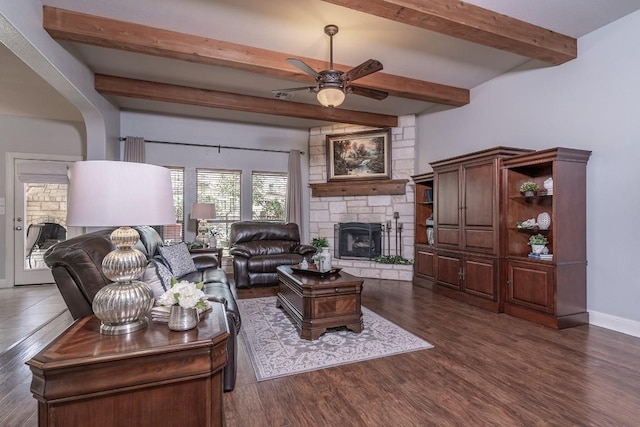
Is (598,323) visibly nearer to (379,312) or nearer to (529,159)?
(529,159)

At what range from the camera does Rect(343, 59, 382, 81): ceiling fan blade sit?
3.02m

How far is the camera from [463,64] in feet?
13.6

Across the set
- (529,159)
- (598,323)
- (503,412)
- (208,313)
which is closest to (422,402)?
(503,412)

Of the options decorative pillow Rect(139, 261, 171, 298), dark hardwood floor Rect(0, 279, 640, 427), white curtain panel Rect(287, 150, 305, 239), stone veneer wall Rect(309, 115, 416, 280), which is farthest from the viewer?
white curtain panel Rect(287, 150, 305, 239)

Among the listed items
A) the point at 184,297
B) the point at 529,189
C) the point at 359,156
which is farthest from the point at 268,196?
the point at 184,297

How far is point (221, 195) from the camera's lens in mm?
6406

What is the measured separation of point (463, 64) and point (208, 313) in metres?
4.17

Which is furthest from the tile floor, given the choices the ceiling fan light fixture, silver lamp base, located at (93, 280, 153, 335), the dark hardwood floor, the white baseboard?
the white baseboard

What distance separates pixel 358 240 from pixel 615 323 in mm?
3942

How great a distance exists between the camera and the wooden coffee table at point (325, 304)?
2.97 meters

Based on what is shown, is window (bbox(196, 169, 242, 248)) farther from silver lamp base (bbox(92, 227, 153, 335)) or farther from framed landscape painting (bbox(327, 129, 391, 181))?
silver lamp base (bbox(92, 227, 153, 335))

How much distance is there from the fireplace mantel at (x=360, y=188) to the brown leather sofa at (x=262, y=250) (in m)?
1.02

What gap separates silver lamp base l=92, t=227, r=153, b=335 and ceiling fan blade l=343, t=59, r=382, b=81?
251 centimetres

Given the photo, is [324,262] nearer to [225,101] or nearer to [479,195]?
[479,195]
